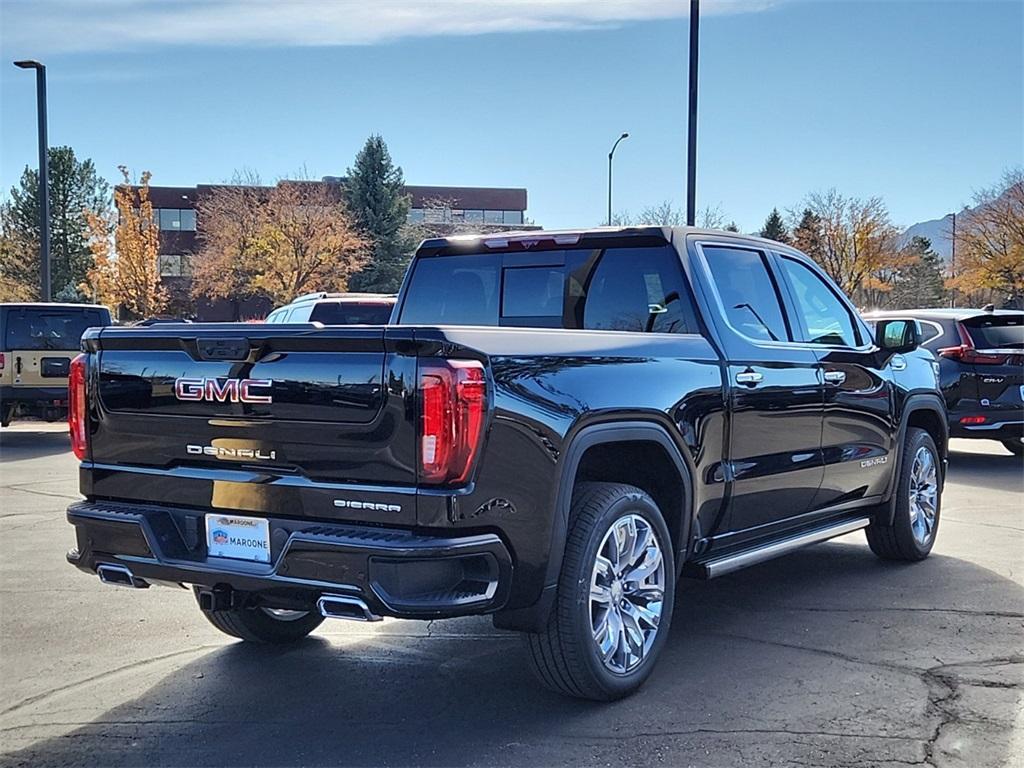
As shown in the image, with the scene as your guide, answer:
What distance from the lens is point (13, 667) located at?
15.9ft

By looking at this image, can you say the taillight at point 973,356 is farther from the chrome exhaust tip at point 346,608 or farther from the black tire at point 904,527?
the chrome exhaust tip at point 346,608

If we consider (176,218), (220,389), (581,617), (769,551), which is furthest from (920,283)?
(220,389)

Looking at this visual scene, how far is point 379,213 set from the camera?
46.9 m

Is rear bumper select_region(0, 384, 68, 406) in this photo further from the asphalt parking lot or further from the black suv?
the black suv

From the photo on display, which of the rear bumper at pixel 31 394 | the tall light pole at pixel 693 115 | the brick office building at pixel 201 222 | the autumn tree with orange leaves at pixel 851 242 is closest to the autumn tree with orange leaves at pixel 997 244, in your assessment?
the autumn tree with orange leaves at pixel 851 242

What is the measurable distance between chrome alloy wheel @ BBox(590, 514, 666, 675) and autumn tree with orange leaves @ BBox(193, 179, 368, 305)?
38.8 m

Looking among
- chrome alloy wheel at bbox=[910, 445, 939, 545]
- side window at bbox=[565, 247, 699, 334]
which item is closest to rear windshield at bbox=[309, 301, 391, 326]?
chrome alloy wheel at bbox=[910, 445, 939, 545]

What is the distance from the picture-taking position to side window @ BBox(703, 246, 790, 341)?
5281 mm

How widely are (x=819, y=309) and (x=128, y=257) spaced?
36.3m

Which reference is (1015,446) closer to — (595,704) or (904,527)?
(904,527)

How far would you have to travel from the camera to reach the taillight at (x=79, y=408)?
4352 mm

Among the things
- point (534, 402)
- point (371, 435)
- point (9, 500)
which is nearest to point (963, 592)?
point (534, 402)

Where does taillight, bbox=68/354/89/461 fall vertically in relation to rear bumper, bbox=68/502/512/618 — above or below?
above

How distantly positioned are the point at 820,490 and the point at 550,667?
2.35 m
